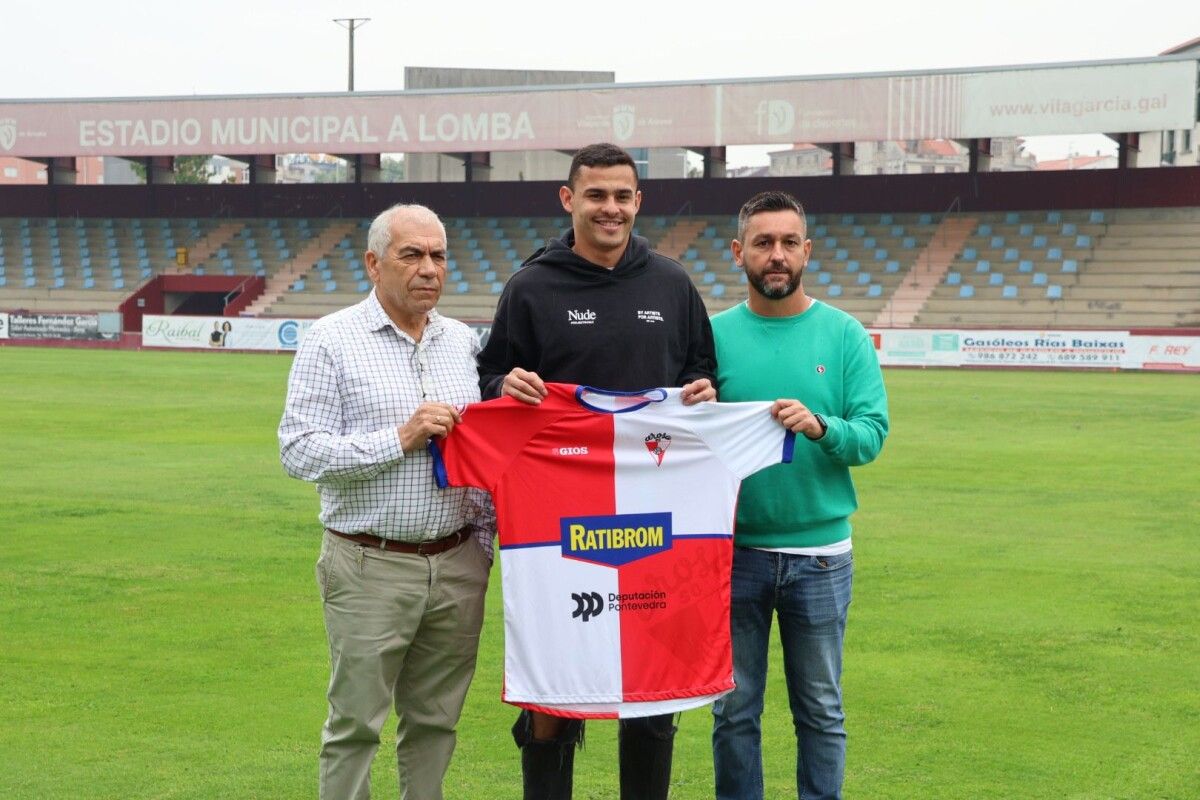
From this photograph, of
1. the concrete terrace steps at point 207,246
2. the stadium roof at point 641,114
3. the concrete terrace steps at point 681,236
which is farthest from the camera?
the concrete terrace steps at point 207,246

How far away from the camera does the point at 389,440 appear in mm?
4426

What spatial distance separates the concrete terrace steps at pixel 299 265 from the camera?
45.3 meters

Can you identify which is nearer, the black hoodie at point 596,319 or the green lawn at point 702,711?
the black hoodie at point 596,319

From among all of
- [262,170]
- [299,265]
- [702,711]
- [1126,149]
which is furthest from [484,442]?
[262,170]

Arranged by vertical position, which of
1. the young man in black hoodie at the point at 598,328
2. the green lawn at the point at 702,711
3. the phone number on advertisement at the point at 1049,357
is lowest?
the green lawn at the point at 702,711

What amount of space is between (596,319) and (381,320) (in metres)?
0.69

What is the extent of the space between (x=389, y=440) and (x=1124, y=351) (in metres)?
30.1

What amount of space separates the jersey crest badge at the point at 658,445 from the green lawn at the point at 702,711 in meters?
1.53

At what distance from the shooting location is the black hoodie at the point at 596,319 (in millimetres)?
4625

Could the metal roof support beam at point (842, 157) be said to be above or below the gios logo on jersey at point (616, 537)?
above

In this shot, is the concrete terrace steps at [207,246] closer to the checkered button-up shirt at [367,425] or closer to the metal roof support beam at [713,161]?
the metal roof support beam at [713,161]

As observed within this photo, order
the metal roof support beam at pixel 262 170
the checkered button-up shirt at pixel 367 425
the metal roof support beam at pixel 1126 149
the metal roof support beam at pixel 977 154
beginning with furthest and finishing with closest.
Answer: the metal roof support beam at pixel 262 170
the metal roof support beam at pixel 977 154
the metal roof support beam at pixel 1126 149
the checkered button-up shirt at pixel 367 425

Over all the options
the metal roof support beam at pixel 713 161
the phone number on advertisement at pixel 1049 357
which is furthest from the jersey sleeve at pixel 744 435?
the metal roof support beam at pixel 713 161

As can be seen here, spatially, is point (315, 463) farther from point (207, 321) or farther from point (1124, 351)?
point (207, 321)
